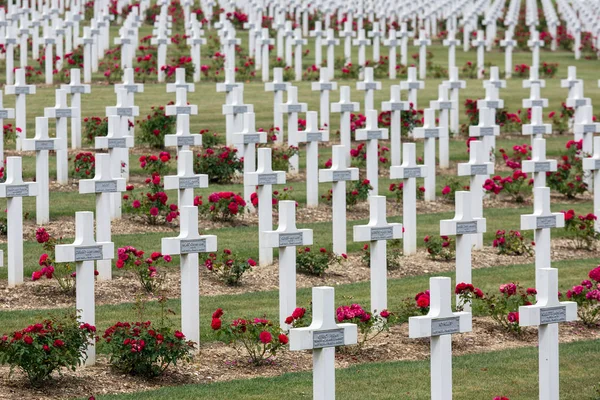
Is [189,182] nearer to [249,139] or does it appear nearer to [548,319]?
[249,139]

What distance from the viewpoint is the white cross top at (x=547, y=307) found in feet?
29.4

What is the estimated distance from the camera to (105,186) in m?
11.7

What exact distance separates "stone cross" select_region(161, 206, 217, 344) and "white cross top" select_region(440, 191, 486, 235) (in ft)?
6.59

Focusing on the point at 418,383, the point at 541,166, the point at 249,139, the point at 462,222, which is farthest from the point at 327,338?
the point at 249,139

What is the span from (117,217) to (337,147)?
303cm

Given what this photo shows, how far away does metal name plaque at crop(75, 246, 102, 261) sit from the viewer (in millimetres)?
10117

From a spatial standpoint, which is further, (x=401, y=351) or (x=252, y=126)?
(x=252, y=126)

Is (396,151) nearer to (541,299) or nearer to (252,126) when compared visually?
(252,126)

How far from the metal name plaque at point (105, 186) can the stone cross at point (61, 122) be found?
3.67 metres

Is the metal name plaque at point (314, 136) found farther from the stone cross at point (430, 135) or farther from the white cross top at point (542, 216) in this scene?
the white cross top at point (542, 216)

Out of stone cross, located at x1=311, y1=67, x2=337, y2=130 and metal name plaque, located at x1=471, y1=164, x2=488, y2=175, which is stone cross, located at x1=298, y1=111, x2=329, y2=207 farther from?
stone cross, located at x1=311, y1=67, x2=337, y2=130

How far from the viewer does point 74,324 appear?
976 cm

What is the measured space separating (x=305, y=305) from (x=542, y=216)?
89.6 inches

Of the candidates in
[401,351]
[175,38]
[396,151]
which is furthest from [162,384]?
[175,38]
